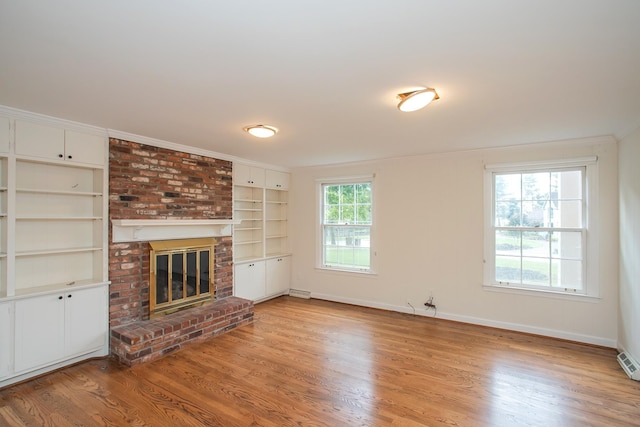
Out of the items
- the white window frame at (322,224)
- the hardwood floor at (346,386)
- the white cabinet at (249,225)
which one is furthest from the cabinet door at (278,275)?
the hardwood floor at (346,386)

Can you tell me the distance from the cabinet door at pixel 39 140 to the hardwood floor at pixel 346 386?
7.01 feet

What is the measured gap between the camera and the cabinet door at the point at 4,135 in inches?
110

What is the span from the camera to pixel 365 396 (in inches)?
104

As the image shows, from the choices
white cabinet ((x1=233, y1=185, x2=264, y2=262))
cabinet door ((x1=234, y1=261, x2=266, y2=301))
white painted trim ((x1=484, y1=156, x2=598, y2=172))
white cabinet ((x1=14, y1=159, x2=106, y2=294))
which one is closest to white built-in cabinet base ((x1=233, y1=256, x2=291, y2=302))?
cabinet door ((x1=234, y1=261, x2=266, y2=301))

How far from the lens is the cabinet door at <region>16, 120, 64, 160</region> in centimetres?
290

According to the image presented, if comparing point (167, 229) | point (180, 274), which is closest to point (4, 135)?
point (167, 229)

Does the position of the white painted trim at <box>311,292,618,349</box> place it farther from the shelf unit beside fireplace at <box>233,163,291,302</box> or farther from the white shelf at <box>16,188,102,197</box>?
the white shelf at <box>16,188,102,197</box>

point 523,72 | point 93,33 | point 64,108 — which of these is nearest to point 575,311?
point 523,72

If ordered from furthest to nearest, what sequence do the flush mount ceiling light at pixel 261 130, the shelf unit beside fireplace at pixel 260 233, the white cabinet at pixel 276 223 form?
the white cabinet at pixel 276 223, the shelf unit beside fireplace at pixel 260 233, the flush mount ceiling light at pixel 261 130

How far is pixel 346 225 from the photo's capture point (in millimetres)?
5609

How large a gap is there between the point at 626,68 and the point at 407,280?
11.8ft

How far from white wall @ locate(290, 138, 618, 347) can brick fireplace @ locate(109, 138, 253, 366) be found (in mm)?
2125

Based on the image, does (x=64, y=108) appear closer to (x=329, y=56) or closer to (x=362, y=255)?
(x=329, y=56)

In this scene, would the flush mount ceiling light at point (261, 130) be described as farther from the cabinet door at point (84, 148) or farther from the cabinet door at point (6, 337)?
the cabinet door at point (6, 337)
